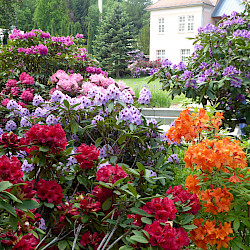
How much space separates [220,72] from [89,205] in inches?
90.2

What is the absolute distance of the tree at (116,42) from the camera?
1875 cm

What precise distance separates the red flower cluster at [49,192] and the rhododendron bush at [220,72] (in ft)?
6.56

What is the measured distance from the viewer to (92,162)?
64.0 inches

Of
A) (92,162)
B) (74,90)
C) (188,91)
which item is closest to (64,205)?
(92,162)

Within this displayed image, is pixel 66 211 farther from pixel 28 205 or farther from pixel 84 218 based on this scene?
pixel 28 205

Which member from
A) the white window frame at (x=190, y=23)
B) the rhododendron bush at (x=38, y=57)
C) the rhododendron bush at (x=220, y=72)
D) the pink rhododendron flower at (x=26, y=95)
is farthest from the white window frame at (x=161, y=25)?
the pink rhododendron flower at (x=26, y=95)

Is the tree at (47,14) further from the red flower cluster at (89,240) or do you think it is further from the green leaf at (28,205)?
the green leaf at (28,205)

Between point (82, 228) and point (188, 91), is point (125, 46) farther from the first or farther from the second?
point (82, 228)

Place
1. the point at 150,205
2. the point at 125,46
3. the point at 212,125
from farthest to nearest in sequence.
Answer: the point at 125,46 < the point at 212,125 < the point at 150,205

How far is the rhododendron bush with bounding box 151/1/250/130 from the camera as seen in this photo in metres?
3.02

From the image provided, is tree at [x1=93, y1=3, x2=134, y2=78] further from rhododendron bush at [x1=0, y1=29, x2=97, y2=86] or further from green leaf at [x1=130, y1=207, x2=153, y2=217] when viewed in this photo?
green leaf at [x1=130, y1=207, x2=153, y2=217]

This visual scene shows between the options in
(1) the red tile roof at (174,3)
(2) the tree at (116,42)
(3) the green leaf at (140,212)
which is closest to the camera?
(3) the green leaf at (140,212)

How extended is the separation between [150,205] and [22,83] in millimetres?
2629

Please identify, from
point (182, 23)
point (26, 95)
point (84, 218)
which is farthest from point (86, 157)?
point (182, 23)
